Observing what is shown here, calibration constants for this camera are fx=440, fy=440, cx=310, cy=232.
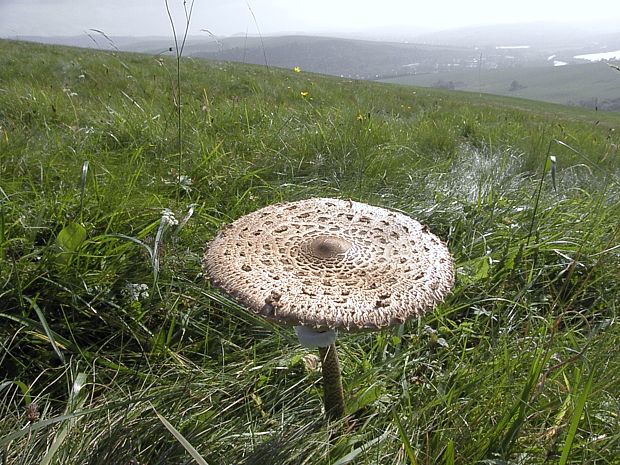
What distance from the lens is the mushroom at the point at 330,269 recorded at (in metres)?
→ 1.44

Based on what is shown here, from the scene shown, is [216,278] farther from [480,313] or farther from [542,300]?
[542,300]

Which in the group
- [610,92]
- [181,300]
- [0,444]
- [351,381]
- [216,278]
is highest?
[216,278]

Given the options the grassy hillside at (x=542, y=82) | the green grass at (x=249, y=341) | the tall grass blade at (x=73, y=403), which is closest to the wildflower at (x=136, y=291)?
the green grass at (x=249, y=341)

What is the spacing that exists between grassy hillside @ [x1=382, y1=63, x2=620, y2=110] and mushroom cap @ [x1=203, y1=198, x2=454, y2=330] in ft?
334

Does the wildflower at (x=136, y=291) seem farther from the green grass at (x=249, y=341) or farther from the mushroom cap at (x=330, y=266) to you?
the mushroom cap at (x=330, y=266)

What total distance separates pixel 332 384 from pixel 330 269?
22.5 inches

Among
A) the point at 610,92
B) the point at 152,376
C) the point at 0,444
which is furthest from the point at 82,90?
the point at 610,92

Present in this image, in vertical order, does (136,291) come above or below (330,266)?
below

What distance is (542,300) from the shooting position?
266 cm

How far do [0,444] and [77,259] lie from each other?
104 centimetres

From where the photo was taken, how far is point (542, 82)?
12725cm

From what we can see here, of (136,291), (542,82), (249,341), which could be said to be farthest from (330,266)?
(542,82)

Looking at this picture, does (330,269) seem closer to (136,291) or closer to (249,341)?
(249,341)

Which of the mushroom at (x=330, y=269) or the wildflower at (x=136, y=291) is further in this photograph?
the wildflower at (x=136, y=291)
